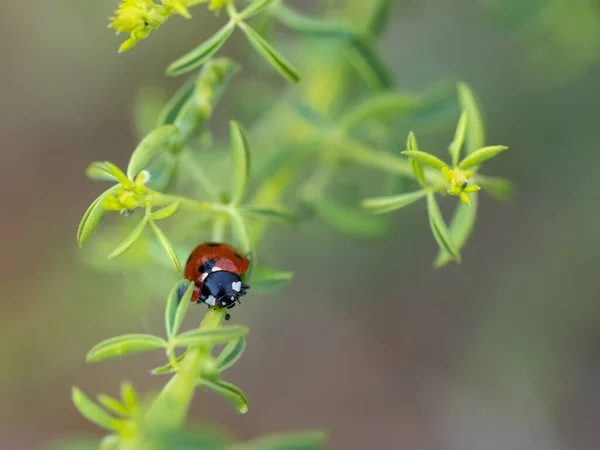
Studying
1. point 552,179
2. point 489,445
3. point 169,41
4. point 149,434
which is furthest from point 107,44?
point 149,434

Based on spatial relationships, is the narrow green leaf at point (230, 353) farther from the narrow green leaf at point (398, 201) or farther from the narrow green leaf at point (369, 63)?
the narrow green leaf at point (369, 63)

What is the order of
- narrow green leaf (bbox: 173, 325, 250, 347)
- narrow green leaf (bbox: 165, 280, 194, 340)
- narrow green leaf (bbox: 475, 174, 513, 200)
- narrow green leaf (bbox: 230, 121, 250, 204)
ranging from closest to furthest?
narrow green leaf (bbox: 173, 325, 250, 347), narrow green leaf (bbox: 165, 280, 194, 340), narrow green leaf (bbox: 230, 121, 250, 204), narrow green leaf (bbox: 475, 174, 513, 200)

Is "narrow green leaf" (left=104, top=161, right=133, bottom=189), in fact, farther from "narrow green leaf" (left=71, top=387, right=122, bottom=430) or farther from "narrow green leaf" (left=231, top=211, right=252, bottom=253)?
"narrow green leaf" (left=71, top=387, right=122, bottom=430)

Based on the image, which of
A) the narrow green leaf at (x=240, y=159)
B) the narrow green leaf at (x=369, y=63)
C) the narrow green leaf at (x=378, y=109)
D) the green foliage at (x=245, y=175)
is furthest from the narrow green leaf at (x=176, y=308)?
the narrow green leaf at (x=369, y=63)

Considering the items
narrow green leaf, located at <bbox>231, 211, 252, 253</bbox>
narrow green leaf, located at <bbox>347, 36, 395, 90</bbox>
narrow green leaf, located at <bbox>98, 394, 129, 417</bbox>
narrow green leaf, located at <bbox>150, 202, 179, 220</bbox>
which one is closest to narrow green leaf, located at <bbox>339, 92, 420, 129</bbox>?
narrow green leaf, located at <bbox>347, 36, 395, 90</bbox>

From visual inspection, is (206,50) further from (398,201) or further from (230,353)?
(230,353)

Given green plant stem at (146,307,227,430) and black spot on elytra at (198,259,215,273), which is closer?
green plant stem at (146,307,227,430)
